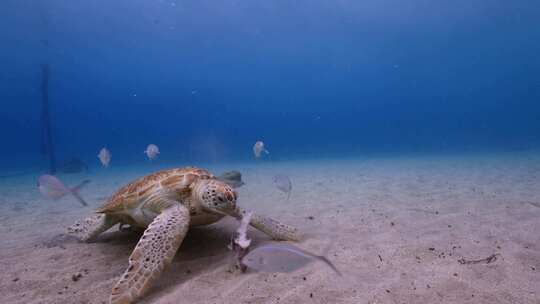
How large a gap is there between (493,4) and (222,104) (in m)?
118

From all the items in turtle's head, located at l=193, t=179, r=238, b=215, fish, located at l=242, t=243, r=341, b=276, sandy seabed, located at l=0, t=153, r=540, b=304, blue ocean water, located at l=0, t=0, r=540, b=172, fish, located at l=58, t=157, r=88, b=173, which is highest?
blue ocean water, located at l=0, t=0, r=540, b=172

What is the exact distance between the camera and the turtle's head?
2.96m

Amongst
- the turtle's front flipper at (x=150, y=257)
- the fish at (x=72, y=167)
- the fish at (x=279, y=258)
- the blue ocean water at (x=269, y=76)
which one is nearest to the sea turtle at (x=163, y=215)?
the turtle's front flipper at (x=150, y=257)

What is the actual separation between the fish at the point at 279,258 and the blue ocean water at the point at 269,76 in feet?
99.3

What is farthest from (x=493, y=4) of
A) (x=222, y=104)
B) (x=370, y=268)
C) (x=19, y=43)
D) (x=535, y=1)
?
(x=222, y=104)

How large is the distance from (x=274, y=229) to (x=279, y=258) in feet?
5.73

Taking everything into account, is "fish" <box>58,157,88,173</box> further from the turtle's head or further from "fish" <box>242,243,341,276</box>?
"fish" <box>242,243,341,276</box>

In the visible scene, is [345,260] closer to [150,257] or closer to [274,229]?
[274,229]

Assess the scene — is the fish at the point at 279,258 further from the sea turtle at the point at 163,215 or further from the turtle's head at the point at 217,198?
the turtle's head at the point at 217,198

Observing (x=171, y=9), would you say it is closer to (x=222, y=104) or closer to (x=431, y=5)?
(x=431, y=5)

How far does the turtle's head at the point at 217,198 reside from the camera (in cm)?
296

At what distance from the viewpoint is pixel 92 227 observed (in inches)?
159

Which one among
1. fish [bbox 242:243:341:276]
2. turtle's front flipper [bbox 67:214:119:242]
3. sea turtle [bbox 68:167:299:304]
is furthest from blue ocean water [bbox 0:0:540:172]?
fish [bbox 242:243:341:276]

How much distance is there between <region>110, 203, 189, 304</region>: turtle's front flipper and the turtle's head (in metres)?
0.26
